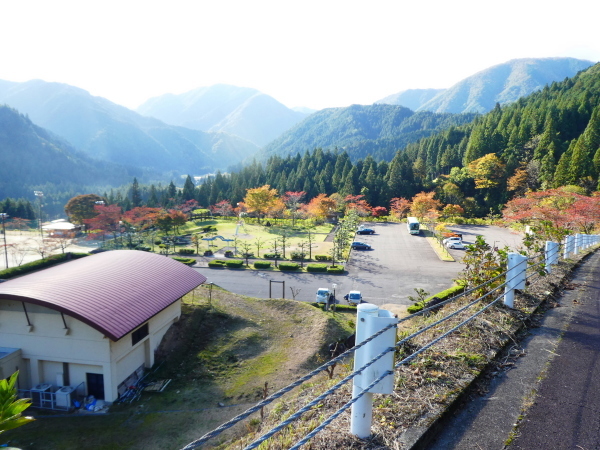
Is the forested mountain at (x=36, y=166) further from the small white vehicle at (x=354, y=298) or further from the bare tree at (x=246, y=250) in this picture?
the small white vehicle at (x=354, y=298)

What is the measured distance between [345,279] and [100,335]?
13.4m

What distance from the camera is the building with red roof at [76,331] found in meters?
9.23

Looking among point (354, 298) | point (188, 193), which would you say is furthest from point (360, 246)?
point (188, 193)

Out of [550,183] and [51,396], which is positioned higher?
[550,183]

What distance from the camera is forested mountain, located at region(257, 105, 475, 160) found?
12698 centimetres

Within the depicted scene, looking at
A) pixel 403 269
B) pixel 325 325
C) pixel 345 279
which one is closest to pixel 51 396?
pixel 325 325

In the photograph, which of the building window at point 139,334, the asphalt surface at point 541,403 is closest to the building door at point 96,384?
the building window at point 139,334

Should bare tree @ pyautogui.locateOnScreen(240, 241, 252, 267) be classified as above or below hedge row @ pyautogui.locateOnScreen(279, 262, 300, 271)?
above

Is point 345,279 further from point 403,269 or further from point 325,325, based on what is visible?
point 325,325

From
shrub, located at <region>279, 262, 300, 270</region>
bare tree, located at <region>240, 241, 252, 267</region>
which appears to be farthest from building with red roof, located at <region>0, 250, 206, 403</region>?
bare tree, located at <region>240, 241, 252, 267</region>

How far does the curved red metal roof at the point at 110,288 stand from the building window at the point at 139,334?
66cm

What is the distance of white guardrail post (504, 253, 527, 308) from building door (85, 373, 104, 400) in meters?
9.67

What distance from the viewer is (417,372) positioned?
9.46ft

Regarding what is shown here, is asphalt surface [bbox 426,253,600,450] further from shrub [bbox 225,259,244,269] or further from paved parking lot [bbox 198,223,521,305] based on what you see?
shrub [bbox 225,259,244,269]
